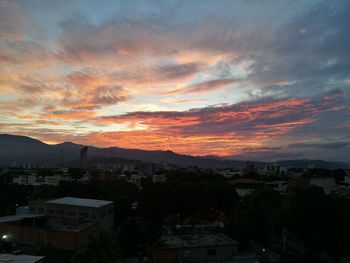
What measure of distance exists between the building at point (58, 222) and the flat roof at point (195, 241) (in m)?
6.18

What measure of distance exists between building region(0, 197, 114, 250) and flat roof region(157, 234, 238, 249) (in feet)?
20.3

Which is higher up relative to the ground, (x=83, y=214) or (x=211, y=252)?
(x=83, y=214)

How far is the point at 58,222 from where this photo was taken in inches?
1214

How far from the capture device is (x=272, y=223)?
26562 mm

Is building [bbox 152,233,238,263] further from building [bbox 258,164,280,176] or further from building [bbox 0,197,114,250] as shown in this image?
building [bbox 258,164,280,176]

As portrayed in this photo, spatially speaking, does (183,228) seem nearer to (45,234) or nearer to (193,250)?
(193,250)

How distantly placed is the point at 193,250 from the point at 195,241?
1408mm

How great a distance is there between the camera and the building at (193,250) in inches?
795

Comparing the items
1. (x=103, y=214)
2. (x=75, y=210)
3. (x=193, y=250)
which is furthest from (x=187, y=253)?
(x=75, y=210)

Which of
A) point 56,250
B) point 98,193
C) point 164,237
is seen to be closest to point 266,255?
point 164,237

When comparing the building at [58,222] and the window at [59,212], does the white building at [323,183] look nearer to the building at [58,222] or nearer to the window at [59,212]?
the building at [58,222]

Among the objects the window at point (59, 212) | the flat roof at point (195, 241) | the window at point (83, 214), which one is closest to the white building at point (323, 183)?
the flat roof at point (195, 241)

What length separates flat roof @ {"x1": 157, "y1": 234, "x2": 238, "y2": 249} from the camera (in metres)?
20.8

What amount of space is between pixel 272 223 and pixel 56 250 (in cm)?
1591
